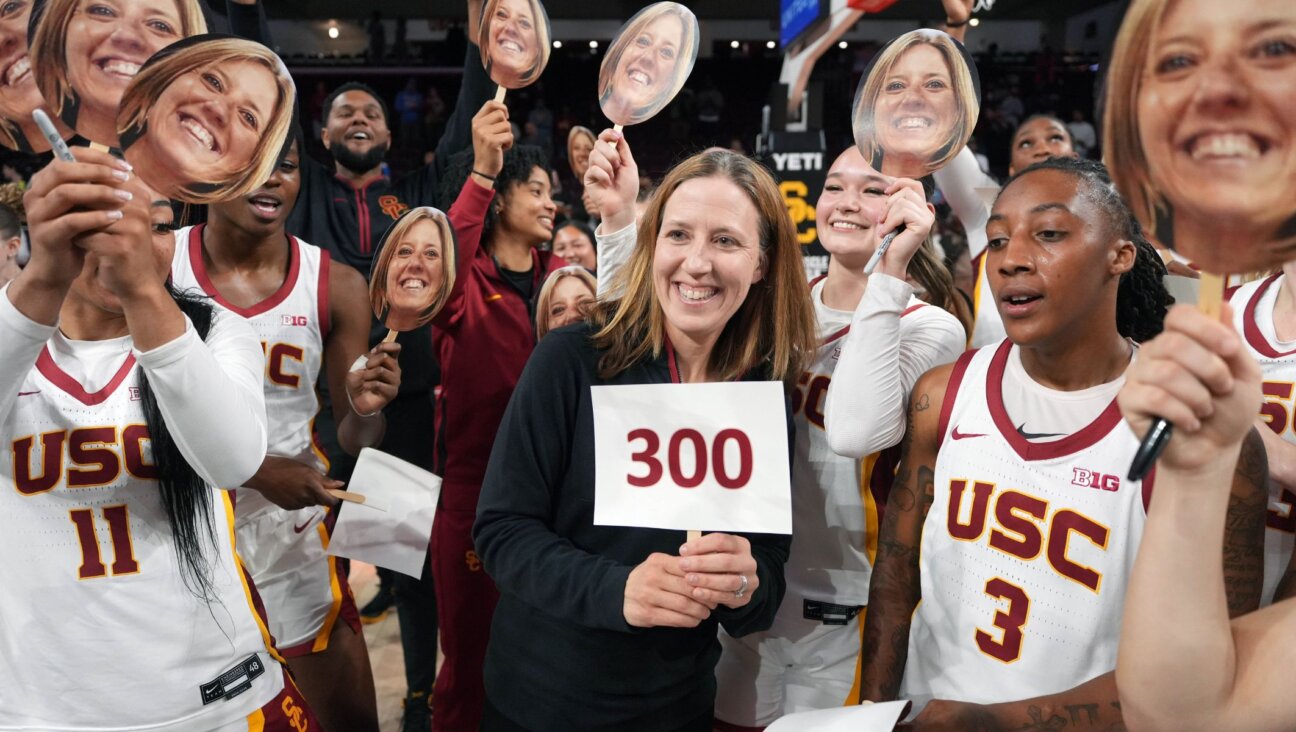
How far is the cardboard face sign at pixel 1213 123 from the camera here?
833mm

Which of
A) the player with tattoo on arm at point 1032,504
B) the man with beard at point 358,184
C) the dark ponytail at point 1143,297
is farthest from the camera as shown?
the man with beard at point 358,184

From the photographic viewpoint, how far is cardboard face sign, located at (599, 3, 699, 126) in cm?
207

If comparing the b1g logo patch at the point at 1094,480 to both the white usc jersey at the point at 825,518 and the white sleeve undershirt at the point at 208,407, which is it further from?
the white sleeve undershirt at the point at 208,407

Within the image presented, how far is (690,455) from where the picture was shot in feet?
4.42

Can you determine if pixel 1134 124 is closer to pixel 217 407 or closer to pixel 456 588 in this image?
pixel 217 407

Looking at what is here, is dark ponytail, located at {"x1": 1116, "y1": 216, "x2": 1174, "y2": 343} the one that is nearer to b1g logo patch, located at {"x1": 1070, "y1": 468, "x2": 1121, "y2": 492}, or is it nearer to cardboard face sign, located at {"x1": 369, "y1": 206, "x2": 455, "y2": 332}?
b1g logo patch, located at {"x1": 1070, "y1": 468, "x2": 1121, "y2": 492}

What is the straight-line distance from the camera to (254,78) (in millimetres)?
1305

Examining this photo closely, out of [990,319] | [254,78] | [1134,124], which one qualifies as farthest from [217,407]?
[990,319]

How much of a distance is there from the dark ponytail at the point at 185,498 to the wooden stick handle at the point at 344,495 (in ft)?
1.62

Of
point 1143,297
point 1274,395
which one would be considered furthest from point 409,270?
point 1274,395

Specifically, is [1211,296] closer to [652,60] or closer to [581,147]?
[652,60]

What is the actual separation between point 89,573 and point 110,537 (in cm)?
6

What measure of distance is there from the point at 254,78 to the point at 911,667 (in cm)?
152

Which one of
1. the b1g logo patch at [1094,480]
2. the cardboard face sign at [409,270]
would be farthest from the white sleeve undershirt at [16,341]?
the b1g logo patch at [1094,480]
